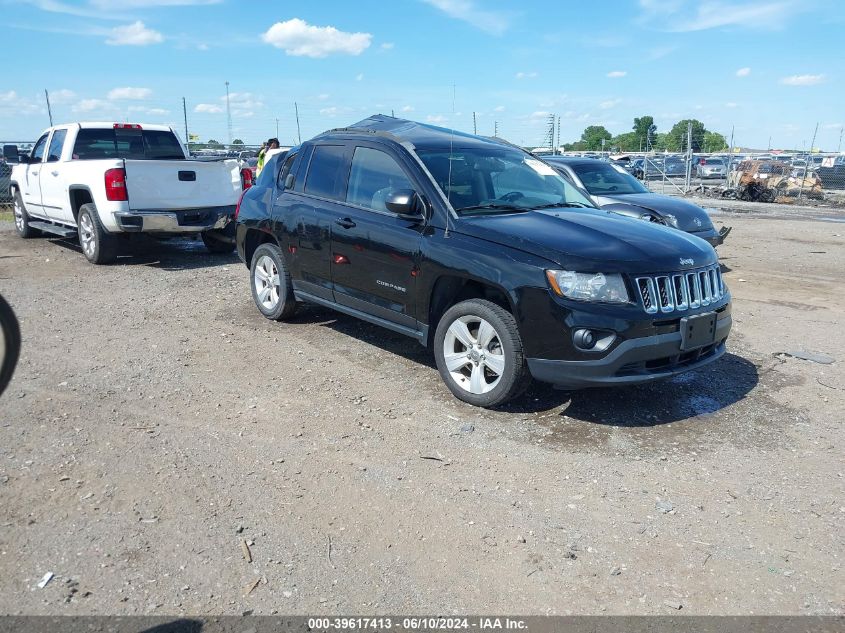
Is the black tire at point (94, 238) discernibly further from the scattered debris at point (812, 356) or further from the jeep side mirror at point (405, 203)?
the scattered debris at point (812, 356)

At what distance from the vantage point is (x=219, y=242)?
11.5 m

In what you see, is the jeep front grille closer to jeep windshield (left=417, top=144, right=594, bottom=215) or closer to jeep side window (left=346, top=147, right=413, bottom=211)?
jeep windshield (left=417, top=144, right=594, bottom=215)

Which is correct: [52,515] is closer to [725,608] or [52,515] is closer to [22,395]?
[22,395]

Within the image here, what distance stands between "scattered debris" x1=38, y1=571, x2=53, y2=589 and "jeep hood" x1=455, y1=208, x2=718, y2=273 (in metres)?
3.16

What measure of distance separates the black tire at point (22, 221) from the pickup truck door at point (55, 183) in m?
1.53

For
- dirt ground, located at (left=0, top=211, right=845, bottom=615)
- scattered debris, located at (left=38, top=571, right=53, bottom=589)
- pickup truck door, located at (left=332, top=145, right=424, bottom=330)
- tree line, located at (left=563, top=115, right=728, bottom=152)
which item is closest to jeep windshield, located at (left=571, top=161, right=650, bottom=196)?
dirt ground, located at (left=0, top=211, right=845, bottom=615)

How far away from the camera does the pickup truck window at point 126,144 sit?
10.9 m

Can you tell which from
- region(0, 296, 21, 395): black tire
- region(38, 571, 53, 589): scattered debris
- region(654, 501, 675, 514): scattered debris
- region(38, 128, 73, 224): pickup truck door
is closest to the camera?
region(0, 296, 21, 395): black tire

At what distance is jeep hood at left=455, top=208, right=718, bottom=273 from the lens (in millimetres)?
4523

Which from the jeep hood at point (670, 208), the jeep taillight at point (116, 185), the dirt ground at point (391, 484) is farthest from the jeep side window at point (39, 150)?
the jeep hood at point (670, 208)

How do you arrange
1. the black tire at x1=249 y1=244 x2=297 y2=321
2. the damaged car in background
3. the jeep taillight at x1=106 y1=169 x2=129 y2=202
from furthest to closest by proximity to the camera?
1. the damaged car in background
2. the jeep taillight at x1=106 y1=169 x2=129 y2=202
3. the black tire at x1=249 y1=244 x2=297 y2=321

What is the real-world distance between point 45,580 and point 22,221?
11.7 m

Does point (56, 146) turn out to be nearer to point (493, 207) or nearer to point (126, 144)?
point (126, 144)

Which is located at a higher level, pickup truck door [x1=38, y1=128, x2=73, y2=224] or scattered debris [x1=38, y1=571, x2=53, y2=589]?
pickup truck door [x1=38, y1=128, x2=73, y2=224]
